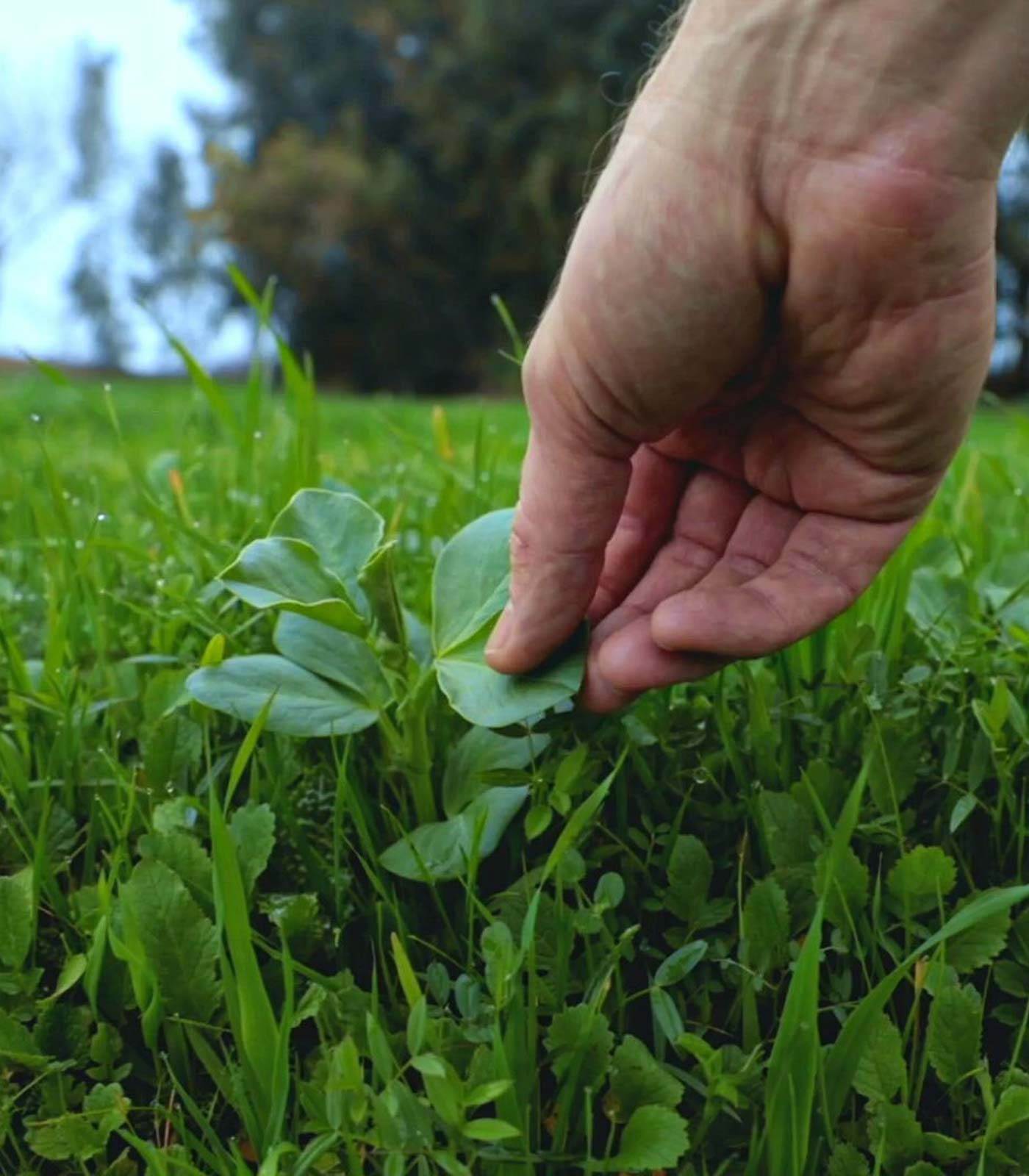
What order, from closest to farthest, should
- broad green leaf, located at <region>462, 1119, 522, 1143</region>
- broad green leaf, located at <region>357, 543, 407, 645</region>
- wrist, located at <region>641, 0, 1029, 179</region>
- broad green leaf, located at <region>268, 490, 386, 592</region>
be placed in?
broad green leaf, located at <region>462, 1119, 522, 1143</region> → wrist, located at <region>641, 0, 1029, 179</region> → broad green leaf, located at <region>357, 543, 407, 645</region> → broad green leaf, located at <region>268, 490, 386, 592</region>

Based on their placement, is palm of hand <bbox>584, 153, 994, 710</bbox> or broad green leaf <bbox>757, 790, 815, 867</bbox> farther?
broad green leaf <bbox>757, 790, 815, 867</bbox>

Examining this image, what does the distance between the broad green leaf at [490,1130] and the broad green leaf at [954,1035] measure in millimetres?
349

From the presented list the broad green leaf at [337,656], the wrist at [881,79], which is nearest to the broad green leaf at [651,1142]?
the broad green leaf at [337,656]

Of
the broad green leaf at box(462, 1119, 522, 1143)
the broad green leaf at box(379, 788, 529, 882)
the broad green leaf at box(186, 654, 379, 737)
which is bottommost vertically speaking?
the broad green leaf at box(462, 1119, 522, 1143)

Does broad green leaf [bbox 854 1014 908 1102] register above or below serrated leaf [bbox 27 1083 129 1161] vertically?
below

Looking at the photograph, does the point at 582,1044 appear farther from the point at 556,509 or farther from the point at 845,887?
the point at 556,509

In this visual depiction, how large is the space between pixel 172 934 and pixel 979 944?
2.15 ft

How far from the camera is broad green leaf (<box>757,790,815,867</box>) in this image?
1058 mm

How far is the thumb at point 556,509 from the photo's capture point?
0.99 m

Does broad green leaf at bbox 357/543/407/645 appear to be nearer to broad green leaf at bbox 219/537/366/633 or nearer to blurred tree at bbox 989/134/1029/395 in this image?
broad green leaf at bbox 219/537/366/633

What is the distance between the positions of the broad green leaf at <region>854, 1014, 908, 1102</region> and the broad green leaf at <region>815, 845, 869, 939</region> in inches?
4.0

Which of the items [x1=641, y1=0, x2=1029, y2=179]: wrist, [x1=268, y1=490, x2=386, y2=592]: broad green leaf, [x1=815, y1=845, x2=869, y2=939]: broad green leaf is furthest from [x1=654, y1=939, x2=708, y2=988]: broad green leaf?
[x1=641, y1=0, x2=1029, y2=179]: wrist

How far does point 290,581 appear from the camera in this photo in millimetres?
1092

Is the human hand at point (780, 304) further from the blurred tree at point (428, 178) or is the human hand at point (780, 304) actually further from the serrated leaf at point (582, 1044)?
the blurred tree at point (428, 178)
